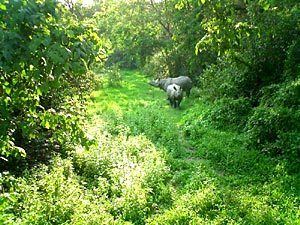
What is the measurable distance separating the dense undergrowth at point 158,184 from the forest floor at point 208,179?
0.06ft

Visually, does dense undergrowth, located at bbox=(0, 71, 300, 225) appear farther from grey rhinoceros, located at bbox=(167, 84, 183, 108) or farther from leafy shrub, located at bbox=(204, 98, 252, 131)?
grey rhinoceros, located at bbox=(167, 84, 183, 108)

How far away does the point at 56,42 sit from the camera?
9.54 feet

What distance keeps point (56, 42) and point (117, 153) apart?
6.83m

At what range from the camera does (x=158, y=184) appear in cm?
790

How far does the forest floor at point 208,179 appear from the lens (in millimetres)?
6484

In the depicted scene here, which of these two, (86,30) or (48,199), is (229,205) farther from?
(86,30)

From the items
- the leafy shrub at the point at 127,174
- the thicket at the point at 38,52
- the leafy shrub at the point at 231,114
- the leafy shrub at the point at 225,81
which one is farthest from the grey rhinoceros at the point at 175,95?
the thicket at the point at 38,52

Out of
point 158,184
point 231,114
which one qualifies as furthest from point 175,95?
point 158,184

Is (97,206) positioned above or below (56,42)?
below

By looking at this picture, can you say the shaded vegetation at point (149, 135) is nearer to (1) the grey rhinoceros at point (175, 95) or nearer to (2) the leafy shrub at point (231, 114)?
(2) the leafy shrub at point (231, 114)

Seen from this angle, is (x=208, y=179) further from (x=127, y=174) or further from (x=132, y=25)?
(x=132, y=25)

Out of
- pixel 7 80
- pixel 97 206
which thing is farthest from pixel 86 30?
pixel 97 206

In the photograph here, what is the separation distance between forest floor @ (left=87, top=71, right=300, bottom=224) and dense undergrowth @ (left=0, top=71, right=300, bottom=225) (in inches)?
0.8

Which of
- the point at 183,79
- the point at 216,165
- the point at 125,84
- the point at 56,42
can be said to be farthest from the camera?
the point at 125,84
